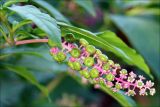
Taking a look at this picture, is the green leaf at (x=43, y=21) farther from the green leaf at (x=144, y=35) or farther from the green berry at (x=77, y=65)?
the green leaf at (x=144, y=35)

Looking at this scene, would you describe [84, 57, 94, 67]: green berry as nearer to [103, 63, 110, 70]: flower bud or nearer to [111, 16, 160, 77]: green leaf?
[103, 63, 110, 70]: flower bud

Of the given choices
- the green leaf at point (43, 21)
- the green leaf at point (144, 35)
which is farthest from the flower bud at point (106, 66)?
the green leaf at point (144, 35)

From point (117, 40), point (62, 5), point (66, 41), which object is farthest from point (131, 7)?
point (66, 41)

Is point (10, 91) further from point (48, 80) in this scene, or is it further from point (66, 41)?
point (66, 41)

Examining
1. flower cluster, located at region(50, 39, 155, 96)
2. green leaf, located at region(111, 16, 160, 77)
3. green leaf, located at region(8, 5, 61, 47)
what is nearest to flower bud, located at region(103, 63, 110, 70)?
flower cluster, located at region(50, 39, 155, 96)

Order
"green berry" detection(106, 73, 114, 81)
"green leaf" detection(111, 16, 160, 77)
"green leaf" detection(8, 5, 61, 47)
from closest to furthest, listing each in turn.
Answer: "green leaf" detection(8, 5, 61, 47)
"green berry" detection(106, 73, 114, 81)
"green leaf" detection(111, 16, 160, 77)

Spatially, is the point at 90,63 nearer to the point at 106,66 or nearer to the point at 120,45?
the point at 106,66
